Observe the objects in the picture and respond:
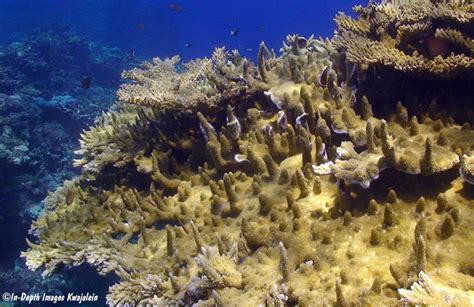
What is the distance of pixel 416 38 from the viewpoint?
3953 millimetres

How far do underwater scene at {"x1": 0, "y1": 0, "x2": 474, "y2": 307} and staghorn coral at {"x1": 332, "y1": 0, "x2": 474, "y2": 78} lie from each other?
0.02m

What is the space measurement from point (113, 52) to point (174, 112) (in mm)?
26764

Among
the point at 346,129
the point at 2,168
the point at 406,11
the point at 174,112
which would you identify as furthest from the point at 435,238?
the point at 2,168

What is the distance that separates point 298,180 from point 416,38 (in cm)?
199

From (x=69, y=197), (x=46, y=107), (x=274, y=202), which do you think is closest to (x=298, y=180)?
(x=274, y=202)

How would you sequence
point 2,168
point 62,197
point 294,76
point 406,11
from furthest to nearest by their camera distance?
point 2,168 < point 62,197 < point 294,76 < point 406,11

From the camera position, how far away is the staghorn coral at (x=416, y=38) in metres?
3.42

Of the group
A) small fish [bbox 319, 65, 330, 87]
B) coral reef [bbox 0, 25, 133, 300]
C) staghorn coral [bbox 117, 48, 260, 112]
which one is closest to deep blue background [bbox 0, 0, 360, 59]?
coral reef [bbox 0, 25, 133, 300]

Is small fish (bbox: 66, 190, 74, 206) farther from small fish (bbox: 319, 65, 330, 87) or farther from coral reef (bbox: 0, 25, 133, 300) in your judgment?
coral reef (bbox: 0, 25, 133, 300)

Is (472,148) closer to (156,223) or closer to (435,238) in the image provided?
(435,238)

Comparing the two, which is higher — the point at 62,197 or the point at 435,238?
the point at 62,197

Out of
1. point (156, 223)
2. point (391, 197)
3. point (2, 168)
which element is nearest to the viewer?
point (391, 197)

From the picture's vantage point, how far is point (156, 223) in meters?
4.44

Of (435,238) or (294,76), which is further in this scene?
(294,76)
